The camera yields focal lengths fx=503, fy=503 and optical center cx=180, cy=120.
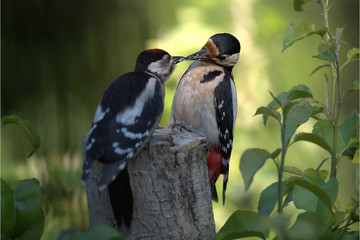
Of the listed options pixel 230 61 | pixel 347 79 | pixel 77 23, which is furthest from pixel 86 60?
pixel 347 79

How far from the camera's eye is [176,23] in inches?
133

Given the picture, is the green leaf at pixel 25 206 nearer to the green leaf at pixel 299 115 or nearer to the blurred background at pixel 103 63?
the green leaf at pixel 299 115

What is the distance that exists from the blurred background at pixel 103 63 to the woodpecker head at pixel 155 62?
1.21 metres

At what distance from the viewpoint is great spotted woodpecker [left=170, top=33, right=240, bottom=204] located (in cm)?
208

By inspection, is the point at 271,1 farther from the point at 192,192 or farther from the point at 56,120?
the point at 192,192

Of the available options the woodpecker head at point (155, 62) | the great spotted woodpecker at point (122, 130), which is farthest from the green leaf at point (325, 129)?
the woodpecker head at point (155, 62)

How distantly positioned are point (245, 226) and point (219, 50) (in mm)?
1163

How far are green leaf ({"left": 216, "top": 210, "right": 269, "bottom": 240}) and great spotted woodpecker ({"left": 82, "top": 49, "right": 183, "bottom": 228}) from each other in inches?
11.6

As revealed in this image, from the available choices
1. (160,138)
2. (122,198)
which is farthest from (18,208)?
(160,138)

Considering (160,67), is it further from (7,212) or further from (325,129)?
(7,212)

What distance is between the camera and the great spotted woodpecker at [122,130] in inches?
51.9

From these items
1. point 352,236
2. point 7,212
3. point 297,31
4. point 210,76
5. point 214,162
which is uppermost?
point 297,31

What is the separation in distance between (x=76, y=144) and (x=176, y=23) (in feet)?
3.41

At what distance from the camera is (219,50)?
2.15 meters
